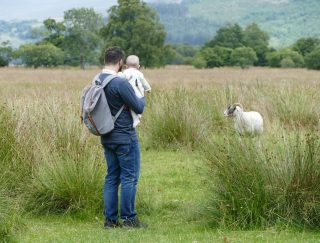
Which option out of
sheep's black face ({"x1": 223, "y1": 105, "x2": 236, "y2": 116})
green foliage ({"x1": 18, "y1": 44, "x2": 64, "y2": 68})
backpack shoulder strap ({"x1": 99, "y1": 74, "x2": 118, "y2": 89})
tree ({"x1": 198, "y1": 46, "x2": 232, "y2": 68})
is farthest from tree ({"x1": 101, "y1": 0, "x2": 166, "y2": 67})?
backpack shoulder strap ({"x1": 99, "y1": 74, "x2": 118, "y2": 89})

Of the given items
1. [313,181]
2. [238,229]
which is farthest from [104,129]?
[313,181]

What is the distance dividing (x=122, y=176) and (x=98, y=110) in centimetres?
84

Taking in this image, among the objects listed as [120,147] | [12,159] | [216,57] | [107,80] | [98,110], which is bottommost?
[216,57]

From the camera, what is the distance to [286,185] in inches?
289

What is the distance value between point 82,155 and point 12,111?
2257mm

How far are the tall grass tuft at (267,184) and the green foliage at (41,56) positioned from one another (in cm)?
7309

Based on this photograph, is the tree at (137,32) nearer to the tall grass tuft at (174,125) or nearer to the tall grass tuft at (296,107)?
the tall grass tuft at (296,107)

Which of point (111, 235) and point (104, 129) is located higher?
point (104, 129)

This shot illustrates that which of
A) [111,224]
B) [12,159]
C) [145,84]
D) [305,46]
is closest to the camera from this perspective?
[111,224]

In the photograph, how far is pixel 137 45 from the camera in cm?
6869

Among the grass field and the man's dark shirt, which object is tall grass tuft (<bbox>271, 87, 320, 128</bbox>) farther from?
the man's dark shirt

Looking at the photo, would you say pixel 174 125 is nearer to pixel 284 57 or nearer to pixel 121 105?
pixel 121 105

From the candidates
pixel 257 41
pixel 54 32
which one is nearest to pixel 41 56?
pixel 54 32

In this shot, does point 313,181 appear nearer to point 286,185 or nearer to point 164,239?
point 286,185
